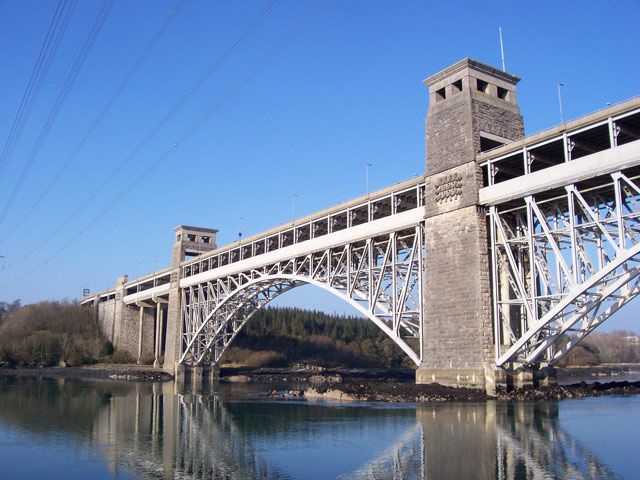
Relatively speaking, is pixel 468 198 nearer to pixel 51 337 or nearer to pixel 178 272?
pixel 178 272

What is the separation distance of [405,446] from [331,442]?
2.02 meters

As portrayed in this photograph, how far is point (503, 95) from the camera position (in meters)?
31.5

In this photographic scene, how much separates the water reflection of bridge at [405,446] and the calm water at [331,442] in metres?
0.03

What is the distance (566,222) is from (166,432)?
18.4 metres

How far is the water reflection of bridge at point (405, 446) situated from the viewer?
471 inches

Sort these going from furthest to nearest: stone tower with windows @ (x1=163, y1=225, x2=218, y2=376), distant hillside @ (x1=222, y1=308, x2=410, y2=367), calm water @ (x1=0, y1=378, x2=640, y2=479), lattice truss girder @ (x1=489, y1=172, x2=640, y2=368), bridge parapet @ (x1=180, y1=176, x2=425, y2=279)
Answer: distant hillside @ (x1=222, y1=308, x2=410, y2=367)
stone tower with windows @ (x1=163, y1=225, x2=218, y2=376)
bridge parapet @ (x1=180, y1=176, x2=425, y2=279)
lattice truss girder @ (x1=489, y1=172, x2=640, y2=368)
calm water @ (x1=0, y1=378, x2=640, y2=479)

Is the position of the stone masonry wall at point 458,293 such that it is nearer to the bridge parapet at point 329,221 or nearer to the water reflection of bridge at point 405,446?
the bridge parapet at point 329,221

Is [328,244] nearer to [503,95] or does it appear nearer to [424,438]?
[503,95]

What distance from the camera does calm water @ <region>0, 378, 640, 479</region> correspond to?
481 inches

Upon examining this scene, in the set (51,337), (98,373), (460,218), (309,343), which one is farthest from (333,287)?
(309,343)

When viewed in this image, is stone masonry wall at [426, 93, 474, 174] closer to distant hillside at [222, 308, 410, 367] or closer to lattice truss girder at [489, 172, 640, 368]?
lattice truss girder at [489, 172, 640, 368]

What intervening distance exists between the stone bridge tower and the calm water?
14.5ft

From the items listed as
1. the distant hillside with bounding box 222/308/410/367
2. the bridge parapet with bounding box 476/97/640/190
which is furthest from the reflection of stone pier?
the distant hillside with bounding box 222/308/410/367

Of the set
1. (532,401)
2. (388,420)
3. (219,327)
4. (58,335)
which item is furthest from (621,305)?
(58,335)
